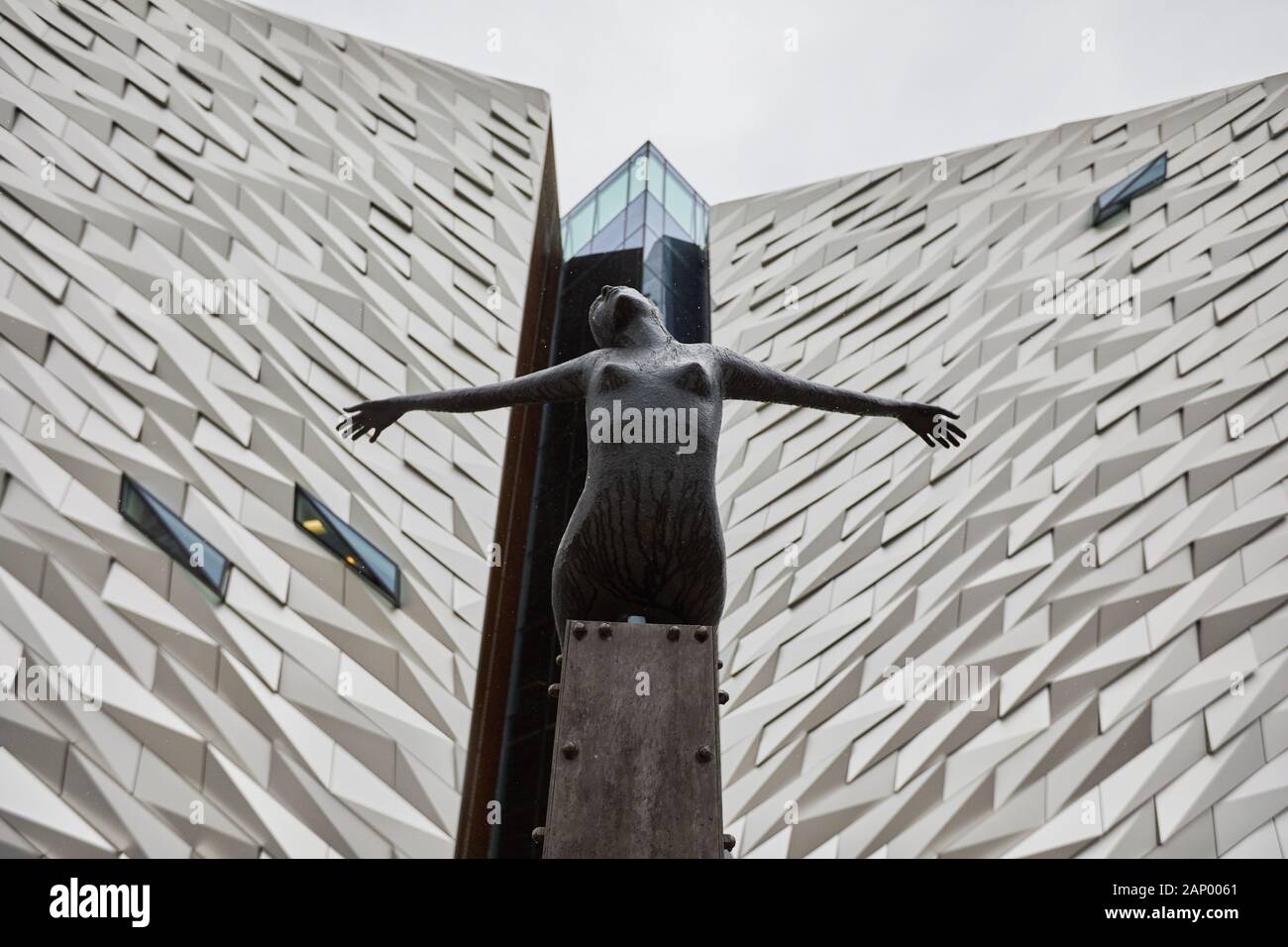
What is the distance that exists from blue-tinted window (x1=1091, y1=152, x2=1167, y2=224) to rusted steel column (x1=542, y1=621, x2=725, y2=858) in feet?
56.6

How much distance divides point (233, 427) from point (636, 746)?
486 inches

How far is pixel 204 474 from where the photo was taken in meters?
14.2

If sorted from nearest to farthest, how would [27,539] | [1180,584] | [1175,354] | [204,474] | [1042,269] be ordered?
[27,539], [1180,584], [204,474], [1175,354], [1042,269]

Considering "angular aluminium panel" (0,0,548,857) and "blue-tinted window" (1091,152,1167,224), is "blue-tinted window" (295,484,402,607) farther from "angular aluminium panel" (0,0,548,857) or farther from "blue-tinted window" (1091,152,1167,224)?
"blue-tinted window" (1091,152,1167,224)

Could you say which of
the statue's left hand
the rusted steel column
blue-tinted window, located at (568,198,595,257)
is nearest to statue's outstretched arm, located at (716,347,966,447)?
the statue's left hand

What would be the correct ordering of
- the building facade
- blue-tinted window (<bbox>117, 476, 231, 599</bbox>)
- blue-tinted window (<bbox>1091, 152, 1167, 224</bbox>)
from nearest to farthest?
the building facade < blue-tinted window (<bbox>117, 476, 231, 599</bbox>) < blue-tinted window (<bbox>1091, 152, 1167, 224</bbox>)

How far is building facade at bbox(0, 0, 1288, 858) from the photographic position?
11422 millimetres

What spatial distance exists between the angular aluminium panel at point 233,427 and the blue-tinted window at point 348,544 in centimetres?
15

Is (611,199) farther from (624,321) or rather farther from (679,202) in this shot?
(624,321)

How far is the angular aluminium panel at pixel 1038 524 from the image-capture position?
11.6 meters
